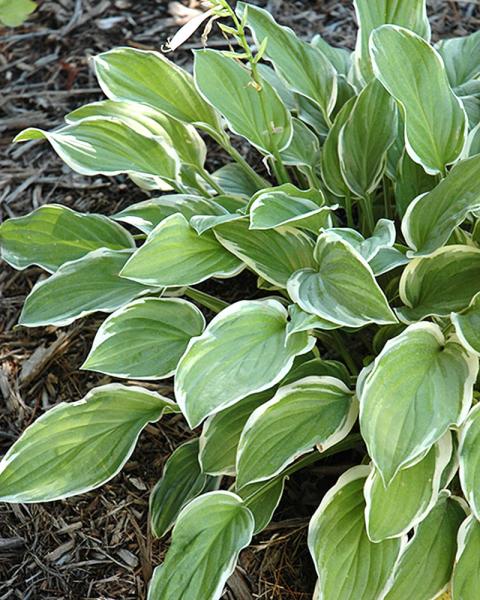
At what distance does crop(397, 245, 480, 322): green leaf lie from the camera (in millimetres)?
1649

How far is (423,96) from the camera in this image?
5.71ft

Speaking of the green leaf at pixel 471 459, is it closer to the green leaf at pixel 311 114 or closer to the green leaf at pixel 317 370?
the green leaf at pixel 317 370

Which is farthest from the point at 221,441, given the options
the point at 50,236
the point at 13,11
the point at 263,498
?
the point at 13,11

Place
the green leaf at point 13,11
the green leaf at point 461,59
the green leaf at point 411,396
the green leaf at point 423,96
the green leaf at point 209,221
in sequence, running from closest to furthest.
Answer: the green leaf at point 411,396 < the green leaf at point 209,221 < the green leaf at point 423,96 < the green leaf at point 461,59 < the green leaf at point 13,11

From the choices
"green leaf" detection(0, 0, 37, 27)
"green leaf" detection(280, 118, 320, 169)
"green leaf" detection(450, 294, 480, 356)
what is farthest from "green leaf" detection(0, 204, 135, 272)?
Result: "green leaf" detection(0, 0, 37, 27)

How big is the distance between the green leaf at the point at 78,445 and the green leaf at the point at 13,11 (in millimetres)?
1424

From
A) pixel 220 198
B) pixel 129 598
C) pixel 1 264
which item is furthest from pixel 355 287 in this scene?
pixel 1 264

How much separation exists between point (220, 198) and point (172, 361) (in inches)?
17.4

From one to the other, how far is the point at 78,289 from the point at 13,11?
1203 mm

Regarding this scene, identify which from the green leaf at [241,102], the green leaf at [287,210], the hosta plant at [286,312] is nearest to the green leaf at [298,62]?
the hosta plant at [286,312]

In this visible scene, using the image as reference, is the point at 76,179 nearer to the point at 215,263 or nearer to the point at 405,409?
the point at 215,263

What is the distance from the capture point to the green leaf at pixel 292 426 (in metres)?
1.55

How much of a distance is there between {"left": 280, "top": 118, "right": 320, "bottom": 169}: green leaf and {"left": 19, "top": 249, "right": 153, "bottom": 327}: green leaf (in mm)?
492

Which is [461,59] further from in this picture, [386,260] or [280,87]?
[386,260]
